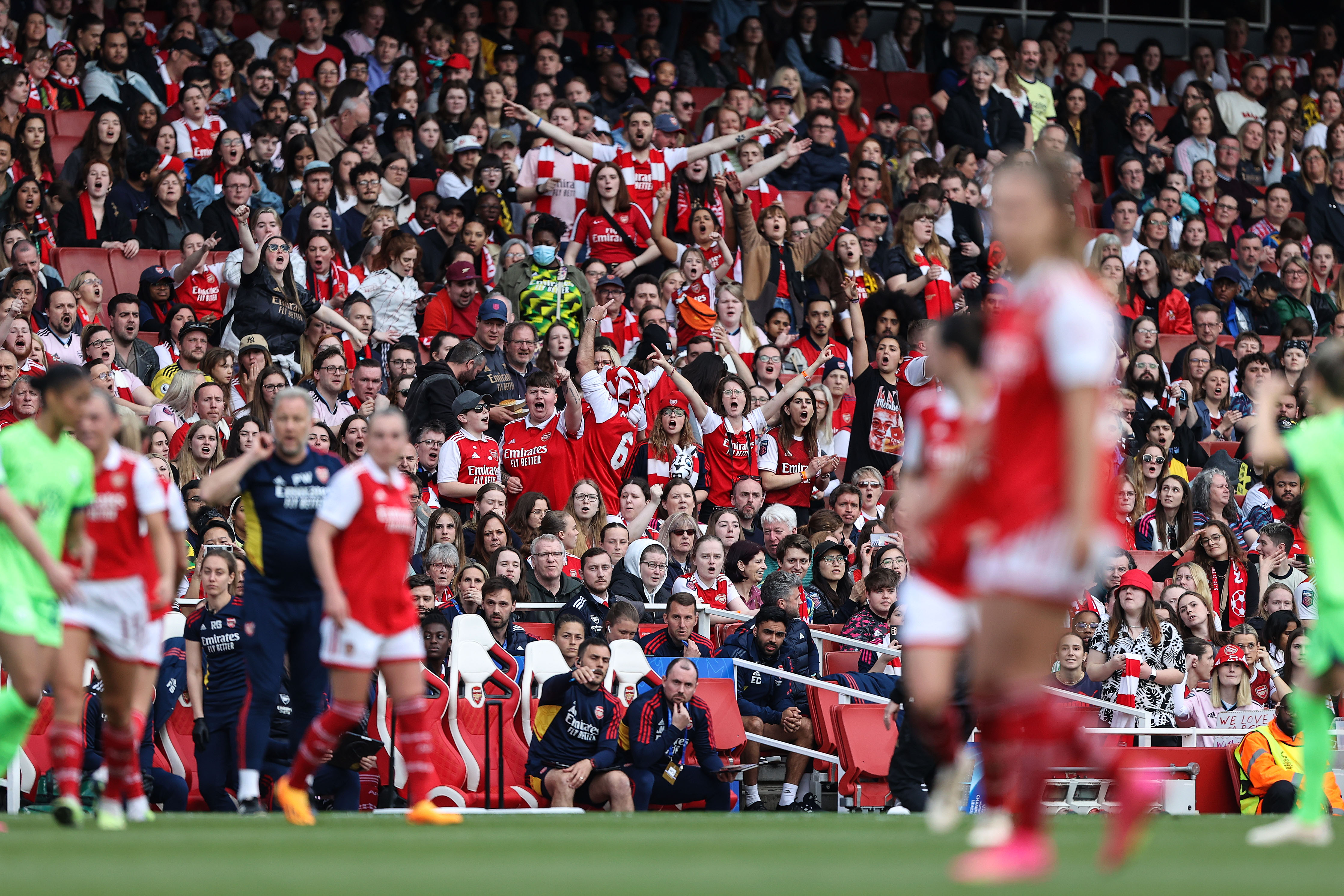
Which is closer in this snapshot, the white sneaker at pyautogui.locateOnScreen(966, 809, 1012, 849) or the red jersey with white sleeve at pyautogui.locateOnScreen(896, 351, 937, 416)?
the white sneaker at pyautogui.locateOnScreen(966, 809, 1012, 849)

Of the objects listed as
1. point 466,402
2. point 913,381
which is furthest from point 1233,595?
point 466,402

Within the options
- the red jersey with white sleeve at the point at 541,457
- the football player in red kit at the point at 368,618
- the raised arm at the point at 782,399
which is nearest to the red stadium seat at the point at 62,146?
the red jersey with white sleeve at the point at 541,457

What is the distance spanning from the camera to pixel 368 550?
7961mm

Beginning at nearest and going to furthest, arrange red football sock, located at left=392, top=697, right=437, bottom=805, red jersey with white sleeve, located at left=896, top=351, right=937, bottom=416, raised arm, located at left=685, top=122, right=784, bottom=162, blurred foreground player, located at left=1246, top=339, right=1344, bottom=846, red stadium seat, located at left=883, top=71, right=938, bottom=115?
blurred foreground player, located at left=1246, top=339, right=1344, bottom=846
red football sock, located at left=392, top=697, right=437, bottom=805
red jersey with white sleeve, located at left=896, top=351, right=937, bottom=416
raised arm, located at left=685, top=122, right=784, bottom=162
red stadium seat, located at left=883, top=71, right=938, bottom=115

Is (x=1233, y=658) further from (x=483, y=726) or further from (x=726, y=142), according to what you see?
(x=726, y=142)

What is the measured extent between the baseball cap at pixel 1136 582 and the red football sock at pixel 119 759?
807 cm

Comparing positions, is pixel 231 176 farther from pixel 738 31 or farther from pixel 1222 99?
A: pixel 1222 99

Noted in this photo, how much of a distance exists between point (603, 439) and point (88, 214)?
5.23 m

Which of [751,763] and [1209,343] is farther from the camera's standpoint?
[1209,343]

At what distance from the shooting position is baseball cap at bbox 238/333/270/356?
13680mm

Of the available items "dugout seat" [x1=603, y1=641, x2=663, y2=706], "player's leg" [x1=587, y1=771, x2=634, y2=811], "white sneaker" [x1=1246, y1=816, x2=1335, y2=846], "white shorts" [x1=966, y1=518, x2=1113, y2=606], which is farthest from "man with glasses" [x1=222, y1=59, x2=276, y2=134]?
"white shorts" [x1=966, y1=518, x2=1113, y2=606]

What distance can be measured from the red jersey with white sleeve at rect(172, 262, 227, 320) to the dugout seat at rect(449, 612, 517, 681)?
4831 millimetres

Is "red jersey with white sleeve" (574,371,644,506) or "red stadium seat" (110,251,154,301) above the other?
"red stadium seat" (110,251,154,301)

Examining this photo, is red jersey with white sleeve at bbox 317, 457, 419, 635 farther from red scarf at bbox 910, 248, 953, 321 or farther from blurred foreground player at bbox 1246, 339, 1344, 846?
red scarf at bbox 910, 248, 953, 321
